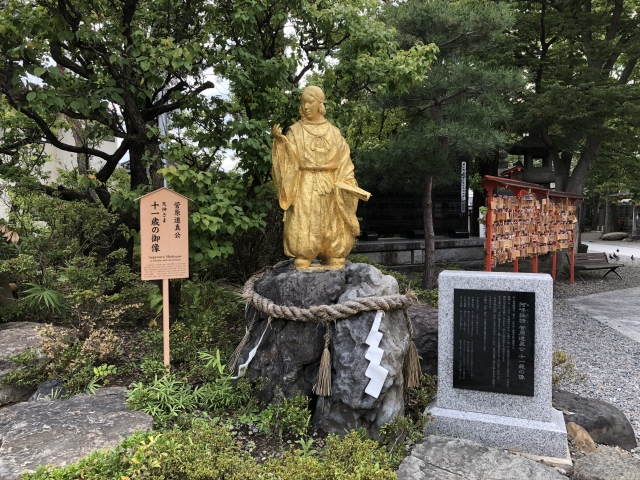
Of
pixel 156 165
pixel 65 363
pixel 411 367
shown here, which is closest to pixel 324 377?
pixel 411 367

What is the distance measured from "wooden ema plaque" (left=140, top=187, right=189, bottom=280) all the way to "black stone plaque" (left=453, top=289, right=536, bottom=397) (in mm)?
2383

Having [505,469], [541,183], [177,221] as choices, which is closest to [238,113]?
[177,221]

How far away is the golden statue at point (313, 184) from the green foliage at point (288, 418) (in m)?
1.24

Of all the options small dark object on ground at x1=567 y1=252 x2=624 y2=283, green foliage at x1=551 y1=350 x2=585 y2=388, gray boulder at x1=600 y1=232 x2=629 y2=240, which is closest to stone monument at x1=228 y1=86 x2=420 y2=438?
green foliage at x1=551 y1=350 x2=585 y2=388

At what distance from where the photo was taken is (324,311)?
3.46 metres

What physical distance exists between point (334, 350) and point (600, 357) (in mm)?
4279

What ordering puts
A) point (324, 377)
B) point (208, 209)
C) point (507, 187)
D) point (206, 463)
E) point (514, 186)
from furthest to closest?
point (514, 186) → point (507, 187) → point (208, 209) → point (324, 377) → point (206, 463)

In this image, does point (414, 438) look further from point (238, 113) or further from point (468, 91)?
point (468, 91)

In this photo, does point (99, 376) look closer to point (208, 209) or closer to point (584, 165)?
point (208, 209)

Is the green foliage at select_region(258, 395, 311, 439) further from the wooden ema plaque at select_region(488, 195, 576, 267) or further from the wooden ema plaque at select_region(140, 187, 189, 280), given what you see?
the wooden ema plaque at select_region(488, 195, 576, 267)

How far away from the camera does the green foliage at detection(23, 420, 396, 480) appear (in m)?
2.41

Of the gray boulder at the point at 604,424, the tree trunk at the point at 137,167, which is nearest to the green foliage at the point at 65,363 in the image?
the tree trunk at the point at 137,167

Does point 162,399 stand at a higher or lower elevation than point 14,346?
lower

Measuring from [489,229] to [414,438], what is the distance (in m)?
3.79
